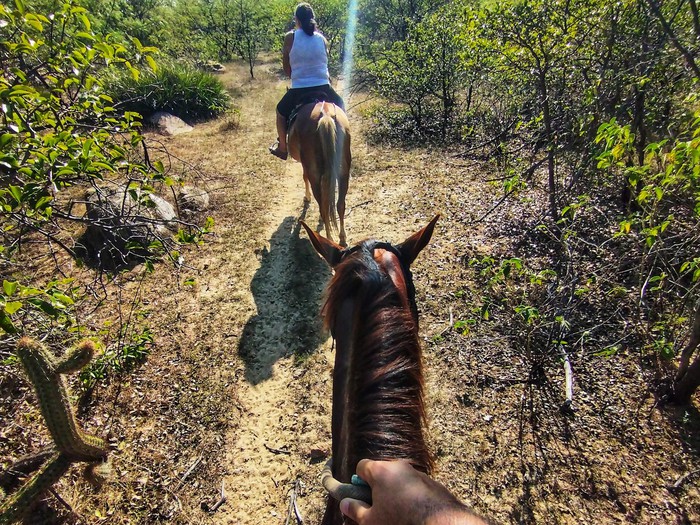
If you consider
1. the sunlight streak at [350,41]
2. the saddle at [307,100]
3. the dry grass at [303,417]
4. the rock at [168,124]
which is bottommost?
the dry grass at [303,417]

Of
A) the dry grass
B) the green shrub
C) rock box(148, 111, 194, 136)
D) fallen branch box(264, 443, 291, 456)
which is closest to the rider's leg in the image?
the dry grass

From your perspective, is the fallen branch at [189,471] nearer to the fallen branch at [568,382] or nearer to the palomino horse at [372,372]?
the palomino horse at [372,372]

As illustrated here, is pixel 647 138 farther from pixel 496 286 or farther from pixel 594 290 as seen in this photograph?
pixel 496 286

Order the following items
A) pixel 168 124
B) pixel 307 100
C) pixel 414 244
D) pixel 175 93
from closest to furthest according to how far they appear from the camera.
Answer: pixel 414 244
pixel 307 100
pixel 168 124
pixel 175 93

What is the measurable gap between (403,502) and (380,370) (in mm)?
490

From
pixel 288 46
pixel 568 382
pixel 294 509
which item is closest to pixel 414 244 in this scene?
pixel 568 382

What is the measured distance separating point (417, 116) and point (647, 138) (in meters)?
5.58

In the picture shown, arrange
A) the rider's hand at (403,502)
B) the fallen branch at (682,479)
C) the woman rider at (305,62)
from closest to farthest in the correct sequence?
the rider's hand at (403,502), the fallen branch at (682,479), the woman rider at (305,62)

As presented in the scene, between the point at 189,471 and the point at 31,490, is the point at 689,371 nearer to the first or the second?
the point at 189,471

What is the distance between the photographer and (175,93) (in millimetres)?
11477

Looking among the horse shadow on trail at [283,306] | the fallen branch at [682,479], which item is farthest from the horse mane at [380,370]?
the fallen branch at [682,479]

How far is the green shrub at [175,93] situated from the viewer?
35.6 feet

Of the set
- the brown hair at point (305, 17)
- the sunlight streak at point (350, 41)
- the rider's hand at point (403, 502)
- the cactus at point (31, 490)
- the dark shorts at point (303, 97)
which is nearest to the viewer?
the rider's hand at point (403, 502)

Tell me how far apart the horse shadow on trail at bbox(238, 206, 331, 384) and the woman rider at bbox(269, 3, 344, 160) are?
A: 2.47m
